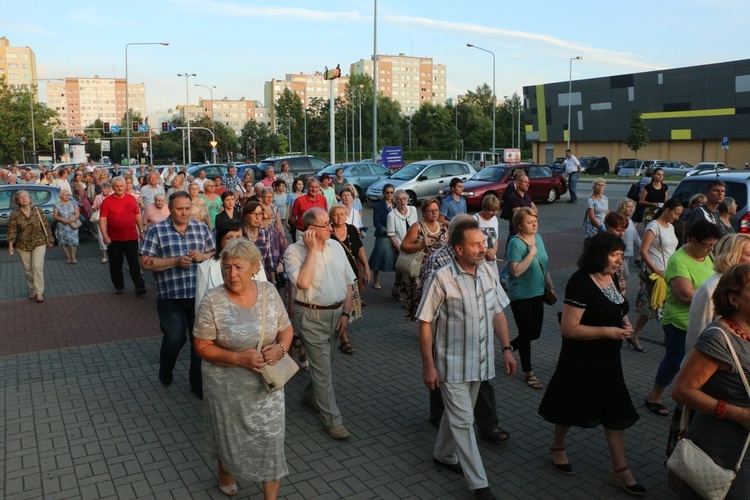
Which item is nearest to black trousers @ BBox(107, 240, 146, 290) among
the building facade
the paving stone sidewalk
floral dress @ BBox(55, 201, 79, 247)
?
the paving stone sidewalk

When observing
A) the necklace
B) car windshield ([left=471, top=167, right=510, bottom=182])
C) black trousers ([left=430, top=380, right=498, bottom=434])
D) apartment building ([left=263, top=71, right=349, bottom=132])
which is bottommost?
black trousers ([left=430, top=380, right=498, bottom=434])

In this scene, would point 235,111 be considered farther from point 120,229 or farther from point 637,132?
point 120,229

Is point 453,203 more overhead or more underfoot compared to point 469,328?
more overhead

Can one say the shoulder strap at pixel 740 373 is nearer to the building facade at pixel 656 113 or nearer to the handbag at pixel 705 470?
the handbag at pixel 705 470

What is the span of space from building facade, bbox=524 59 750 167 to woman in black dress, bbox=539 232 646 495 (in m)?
56.7

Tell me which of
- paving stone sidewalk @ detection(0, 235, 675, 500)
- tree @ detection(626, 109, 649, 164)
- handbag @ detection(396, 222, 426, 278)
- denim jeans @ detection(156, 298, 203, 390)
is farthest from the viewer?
tree @ detection(626, 109, 649, 164)

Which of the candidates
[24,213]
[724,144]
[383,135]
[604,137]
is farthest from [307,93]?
[24,213]

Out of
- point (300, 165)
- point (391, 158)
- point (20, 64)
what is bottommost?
point (300, 165)

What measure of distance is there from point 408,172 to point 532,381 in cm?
1925

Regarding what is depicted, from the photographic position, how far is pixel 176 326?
20.2 ft

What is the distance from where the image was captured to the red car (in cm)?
2234

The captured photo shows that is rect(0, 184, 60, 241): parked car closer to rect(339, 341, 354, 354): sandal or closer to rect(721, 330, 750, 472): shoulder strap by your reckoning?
rect(339, 341, 354, 354): sandal

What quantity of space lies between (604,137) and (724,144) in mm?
19663

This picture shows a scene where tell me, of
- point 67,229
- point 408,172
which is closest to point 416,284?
point 67,229
